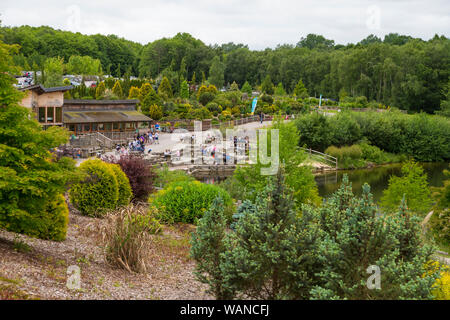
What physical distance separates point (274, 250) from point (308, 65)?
310ft

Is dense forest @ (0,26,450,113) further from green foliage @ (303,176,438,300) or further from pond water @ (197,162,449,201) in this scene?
green foliage @ (303,176,438,300)

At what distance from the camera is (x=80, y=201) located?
14914mm

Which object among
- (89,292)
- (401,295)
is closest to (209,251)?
(89,292)

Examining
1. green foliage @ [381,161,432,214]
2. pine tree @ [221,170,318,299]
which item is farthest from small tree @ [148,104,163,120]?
pine tree @ [221,170,318,299]

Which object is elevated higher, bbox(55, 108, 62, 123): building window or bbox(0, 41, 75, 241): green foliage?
bbox(55, 108, 62, 123): building window

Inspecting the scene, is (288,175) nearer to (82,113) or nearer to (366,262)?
(366,262)

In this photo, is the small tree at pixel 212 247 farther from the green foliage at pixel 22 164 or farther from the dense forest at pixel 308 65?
the dense forest at pixel 308 65

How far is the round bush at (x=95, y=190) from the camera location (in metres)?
14.9

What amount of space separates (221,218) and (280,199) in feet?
4.33

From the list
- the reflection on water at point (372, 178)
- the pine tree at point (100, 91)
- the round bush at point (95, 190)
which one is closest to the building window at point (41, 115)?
the round bush at point (95, 190)

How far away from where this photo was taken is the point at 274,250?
A: 7180mm

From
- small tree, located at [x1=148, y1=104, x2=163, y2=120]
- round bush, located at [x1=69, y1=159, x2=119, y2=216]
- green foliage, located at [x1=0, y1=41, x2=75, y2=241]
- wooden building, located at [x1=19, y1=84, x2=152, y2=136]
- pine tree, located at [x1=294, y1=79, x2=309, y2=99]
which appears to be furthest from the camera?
pine tree, located at [x1=294, y1=79, x2=309, y2=99]

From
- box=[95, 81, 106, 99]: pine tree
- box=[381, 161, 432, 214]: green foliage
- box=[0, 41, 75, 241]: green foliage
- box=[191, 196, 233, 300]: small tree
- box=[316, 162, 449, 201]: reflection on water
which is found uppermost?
box=[95, 81, 106, 99]: pine tree

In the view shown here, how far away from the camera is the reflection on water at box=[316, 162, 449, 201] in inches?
1309
